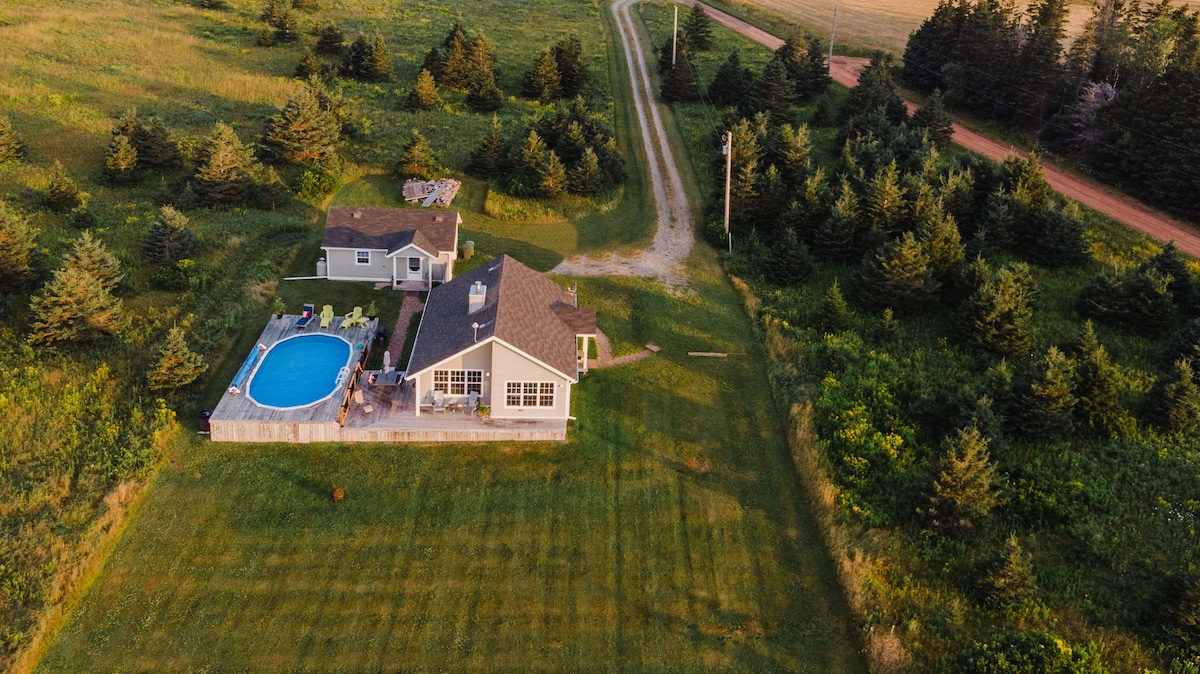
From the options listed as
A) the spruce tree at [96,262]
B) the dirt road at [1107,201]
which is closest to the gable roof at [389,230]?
the spruce tree at [96,262]

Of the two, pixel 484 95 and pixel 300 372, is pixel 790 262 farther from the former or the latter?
pixel 484 95

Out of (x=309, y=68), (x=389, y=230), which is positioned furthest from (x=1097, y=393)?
(x=309, y=68)

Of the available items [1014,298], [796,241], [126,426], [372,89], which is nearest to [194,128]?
[372,89]

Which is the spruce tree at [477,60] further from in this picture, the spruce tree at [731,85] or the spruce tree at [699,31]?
the spruce tree at [699,31]

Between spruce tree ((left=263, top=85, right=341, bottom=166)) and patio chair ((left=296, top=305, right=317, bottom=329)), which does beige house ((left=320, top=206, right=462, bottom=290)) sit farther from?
spruce tree ((left=263, top=85, right=341, bottom=166))

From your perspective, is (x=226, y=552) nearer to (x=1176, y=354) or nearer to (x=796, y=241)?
(x=796, y=241)

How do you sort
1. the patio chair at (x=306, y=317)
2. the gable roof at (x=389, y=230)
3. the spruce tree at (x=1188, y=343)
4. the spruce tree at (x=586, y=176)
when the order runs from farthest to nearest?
the spruce tree at (x=586, y=176) < the gable roof at (x=389, y=230) < the patio chair at (x=306, y=317) < the spruce tree at (x=1188, y=343)
